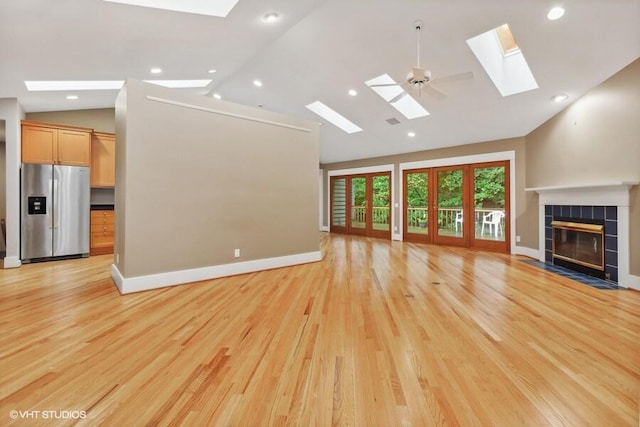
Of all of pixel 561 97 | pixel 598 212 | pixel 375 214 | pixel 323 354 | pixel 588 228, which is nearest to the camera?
pixel 323 354

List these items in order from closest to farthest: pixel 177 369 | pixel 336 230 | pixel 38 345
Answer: pixel 177 369 < pixel 38 345 < pixel 336 230

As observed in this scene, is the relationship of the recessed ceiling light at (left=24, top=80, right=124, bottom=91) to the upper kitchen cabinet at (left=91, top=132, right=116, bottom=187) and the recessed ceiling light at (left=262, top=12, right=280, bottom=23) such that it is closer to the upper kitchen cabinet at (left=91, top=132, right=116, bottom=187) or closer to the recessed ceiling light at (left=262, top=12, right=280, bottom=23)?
the upper kitchen cabinet at (left=91, top=132, right=116, bottom=187)

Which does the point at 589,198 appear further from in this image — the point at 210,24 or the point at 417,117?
the point at 210,24

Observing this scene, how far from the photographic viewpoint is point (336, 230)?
1094cm

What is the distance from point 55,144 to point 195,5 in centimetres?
440

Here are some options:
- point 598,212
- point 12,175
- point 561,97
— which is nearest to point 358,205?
point 561,97

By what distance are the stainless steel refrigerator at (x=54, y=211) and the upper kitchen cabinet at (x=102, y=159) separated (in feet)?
1.01

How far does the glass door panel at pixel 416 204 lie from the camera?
8.19 m

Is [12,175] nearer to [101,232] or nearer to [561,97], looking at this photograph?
[101,232]

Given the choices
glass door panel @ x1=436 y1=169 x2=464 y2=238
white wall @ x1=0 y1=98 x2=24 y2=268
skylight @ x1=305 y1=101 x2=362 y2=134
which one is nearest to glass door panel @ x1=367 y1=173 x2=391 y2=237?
glass door panel @ x1=436 y1=169 x2=464 y2=238

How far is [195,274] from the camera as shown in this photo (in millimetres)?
4078

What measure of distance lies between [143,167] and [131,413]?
2980 millimetres

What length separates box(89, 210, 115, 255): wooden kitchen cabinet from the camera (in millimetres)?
5992

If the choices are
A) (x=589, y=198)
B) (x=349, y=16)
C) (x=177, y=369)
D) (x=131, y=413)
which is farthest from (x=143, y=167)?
(x=589, y=198)
